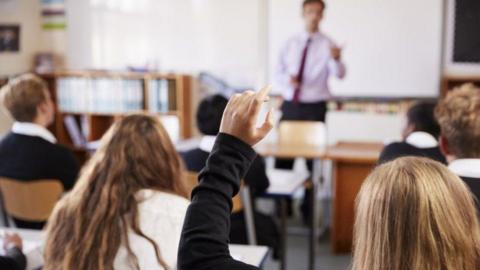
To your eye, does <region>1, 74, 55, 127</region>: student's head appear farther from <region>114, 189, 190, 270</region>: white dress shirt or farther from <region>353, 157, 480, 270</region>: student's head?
<region>353, 157, 480, 270</region>: student's head

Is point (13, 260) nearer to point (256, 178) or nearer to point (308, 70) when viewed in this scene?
point (256, 178)

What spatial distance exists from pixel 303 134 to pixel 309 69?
93 centimetres

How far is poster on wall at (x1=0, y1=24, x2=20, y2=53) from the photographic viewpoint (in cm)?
550

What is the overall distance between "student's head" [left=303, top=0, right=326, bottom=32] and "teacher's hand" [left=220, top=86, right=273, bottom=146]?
4.52m

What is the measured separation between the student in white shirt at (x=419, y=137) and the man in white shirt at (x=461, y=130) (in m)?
0.46

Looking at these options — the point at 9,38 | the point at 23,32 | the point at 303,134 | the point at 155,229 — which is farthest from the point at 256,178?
the point at 23,32

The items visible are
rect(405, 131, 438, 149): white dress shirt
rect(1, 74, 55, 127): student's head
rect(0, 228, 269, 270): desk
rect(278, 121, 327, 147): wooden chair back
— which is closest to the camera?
rect(0, 228, 269, 270): desk

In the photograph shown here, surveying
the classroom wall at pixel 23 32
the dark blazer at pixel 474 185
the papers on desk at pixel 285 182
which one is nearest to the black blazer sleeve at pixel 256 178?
the papers on desk at pixel 285 182

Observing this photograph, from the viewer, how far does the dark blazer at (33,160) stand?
9.20ft

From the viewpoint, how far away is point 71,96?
18.7 ft

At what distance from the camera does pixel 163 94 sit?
543 centimetres

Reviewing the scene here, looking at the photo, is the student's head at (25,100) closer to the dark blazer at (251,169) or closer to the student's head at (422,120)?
the dark blazer at (251,169)

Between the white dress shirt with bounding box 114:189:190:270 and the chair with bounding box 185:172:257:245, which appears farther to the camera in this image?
the chair with bounding box 185:172:257:245

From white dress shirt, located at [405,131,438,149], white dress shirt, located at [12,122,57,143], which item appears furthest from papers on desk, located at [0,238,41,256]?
white dress shirt, located at [405,131,438,149]
